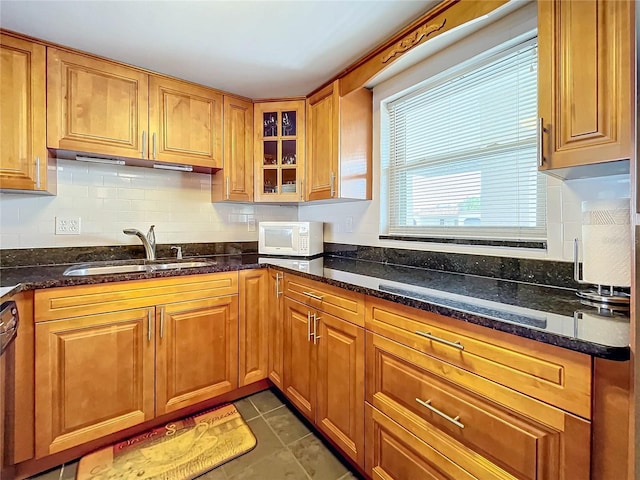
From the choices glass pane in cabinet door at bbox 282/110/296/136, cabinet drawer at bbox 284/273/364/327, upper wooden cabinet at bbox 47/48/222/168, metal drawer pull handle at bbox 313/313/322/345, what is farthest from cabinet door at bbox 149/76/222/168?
metal drawer pull handle at bbox 313/313/322/345

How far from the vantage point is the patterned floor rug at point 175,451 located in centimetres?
145

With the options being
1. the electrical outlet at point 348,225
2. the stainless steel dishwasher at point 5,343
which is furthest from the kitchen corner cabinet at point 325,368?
the stainless steel dishwasher at point 5,343

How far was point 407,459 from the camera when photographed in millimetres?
1156

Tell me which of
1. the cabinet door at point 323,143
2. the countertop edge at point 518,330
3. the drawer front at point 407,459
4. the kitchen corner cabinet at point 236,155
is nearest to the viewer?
the countertop edge at point 518,330

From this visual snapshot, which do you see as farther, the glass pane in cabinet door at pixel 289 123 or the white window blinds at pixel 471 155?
the glass pane in cabinet door at pixel 289 123

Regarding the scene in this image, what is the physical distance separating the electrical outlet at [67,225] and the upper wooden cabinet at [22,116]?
1.07ft

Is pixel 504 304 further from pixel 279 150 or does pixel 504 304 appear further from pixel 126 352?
pixel 279 150

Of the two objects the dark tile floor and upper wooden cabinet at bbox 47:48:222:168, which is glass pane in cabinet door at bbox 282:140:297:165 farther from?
the dark tile floor

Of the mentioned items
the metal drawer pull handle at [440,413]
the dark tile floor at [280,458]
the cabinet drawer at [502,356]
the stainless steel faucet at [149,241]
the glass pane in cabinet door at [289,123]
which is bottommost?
the dark tile floor at [280,458]

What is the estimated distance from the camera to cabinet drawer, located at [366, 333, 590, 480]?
77 centimetres

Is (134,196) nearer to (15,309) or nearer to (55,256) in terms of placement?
(55,256)

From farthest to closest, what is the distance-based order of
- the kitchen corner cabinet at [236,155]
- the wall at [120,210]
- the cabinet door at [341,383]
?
1. the kitchen corner cabinet at [236,155]
2. the wall at [120,210]
3. the cabinet door at [341,383]

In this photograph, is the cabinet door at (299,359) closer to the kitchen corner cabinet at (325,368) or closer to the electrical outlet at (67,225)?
the kitchen corner cabinet at (325,368)

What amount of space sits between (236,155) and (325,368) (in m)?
1.67
